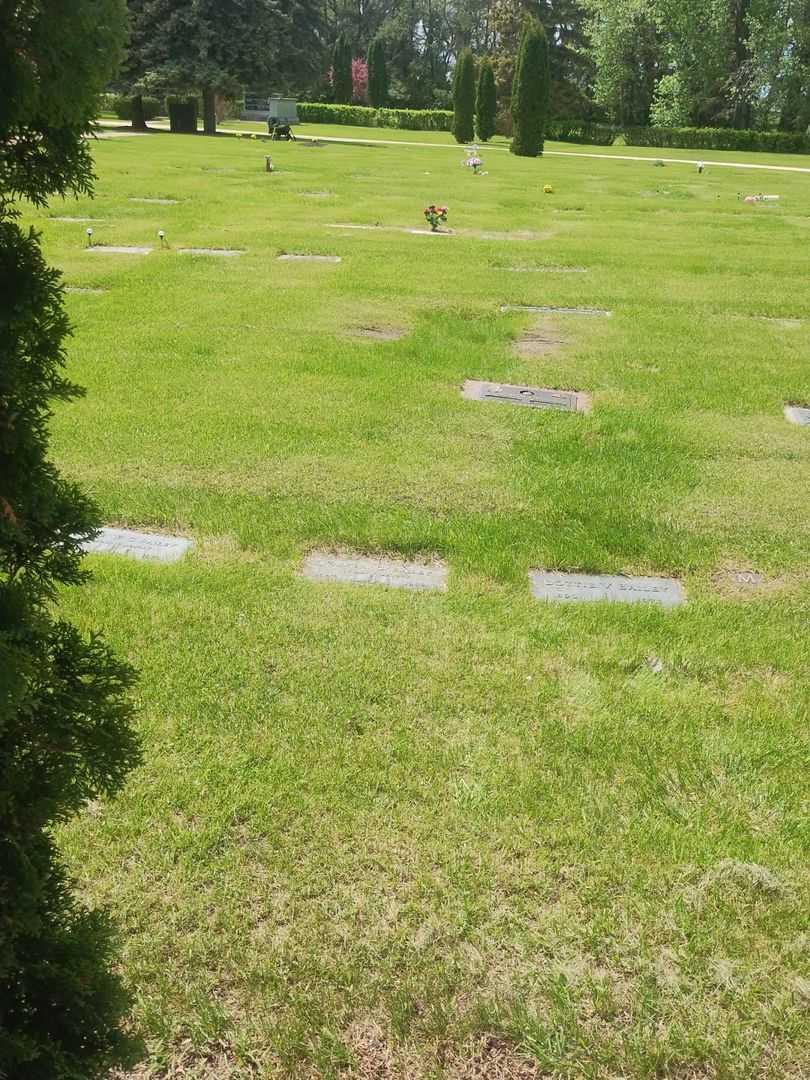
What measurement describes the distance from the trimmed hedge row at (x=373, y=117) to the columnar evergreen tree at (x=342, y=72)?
312 inches

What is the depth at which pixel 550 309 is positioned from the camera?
380 inches

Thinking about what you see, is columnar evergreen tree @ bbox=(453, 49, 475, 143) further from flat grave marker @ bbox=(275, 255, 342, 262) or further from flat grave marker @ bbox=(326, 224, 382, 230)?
flat grave marker @ bbox=(275, 255, 342, 262)

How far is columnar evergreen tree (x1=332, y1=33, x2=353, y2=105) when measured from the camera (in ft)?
180

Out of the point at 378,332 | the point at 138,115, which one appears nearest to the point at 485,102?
the point at 138,115

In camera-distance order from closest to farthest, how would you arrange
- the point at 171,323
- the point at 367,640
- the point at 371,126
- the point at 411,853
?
the point at 411,853, the point at 367,640, the point at 171,323, the point at 371,126

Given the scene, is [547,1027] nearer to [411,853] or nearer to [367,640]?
[411,853]

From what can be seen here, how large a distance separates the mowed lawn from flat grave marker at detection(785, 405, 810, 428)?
108mm

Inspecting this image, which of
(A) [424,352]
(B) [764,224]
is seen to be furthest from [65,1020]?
(B) [764,224]

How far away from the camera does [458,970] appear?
7.43 feet

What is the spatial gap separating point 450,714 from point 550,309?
7407 mm

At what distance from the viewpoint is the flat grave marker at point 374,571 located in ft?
13.6

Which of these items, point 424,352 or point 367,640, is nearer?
point 367,640

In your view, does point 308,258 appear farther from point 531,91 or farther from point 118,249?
point 531,91

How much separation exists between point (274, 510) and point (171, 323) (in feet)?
14.0
